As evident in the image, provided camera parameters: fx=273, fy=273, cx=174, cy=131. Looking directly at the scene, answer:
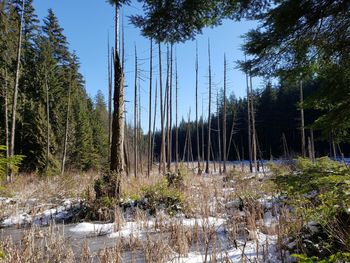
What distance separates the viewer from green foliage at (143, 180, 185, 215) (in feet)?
22.2

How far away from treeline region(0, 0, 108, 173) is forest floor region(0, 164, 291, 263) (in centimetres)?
924

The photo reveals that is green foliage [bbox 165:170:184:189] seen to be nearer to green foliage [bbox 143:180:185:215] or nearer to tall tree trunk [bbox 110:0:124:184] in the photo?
green foliage [bbox 143:180:185:215]

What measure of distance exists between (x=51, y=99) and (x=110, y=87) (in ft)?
17.1

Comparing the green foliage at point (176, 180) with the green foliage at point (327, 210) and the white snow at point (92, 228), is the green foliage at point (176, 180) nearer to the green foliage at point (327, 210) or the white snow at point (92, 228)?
the white snow at point (92, 228)

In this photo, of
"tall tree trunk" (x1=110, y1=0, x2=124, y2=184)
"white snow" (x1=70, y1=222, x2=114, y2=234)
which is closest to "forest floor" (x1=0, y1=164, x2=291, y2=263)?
"white snow" (x1=70, y1=222, x2=114, y2=234)

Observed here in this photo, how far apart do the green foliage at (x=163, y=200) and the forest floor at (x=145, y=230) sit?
0.08 metres

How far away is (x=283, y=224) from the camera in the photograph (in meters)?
3.70

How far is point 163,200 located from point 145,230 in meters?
2.00

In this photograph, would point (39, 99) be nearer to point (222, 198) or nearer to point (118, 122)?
point (118, 122)

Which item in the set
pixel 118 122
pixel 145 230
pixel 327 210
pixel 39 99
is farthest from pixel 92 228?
pixel 39 99

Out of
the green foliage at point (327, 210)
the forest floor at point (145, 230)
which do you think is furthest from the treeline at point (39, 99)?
the green foliage at point (327, 210)

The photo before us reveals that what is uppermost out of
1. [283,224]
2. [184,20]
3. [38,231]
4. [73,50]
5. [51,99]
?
[73,50]

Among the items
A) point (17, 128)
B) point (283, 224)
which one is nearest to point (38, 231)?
point (283, 224)

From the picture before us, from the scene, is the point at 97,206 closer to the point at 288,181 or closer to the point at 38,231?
the point at 38,231
